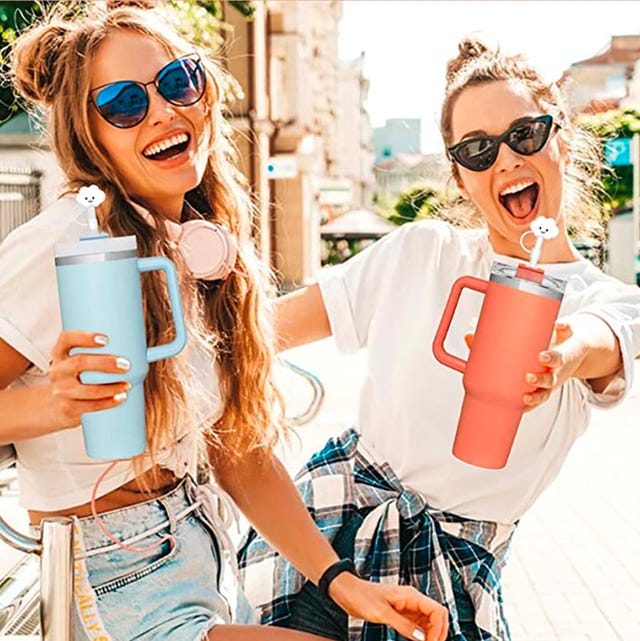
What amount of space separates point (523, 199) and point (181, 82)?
1.93 feet

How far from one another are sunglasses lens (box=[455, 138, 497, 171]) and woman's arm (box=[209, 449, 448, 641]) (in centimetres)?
59

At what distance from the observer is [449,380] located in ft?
6.44

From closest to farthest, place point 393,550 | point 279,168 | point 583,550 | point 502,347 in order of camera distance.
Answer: point 502,347
point 393,550
point 583,550
point 279,168

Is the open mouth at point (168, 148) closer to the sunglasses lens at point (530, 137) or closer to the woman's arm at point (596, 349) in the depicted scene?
the sunglasses lens at point (530, 137)

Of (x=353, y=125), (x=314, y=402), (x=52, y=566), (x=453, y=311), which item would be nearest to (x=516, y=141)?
(x=453, y=311)

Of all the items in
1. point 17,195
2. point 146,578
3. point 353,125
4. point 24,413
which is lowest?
point 353,125

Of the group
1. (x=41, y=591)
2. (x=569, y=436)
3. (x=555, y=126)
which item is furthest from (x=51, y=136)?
(x=569, y=436)

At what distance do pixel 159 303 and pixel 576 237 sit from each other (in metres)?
1.07

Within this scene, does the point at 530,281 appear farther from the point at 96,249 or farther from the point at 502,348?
the point at 96,249

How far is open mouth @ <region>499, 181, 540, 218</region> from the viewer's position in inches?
73.6

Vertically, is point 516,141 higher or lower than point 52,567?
higher

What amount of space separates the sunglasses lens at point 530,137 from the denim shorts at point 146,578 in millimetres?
762

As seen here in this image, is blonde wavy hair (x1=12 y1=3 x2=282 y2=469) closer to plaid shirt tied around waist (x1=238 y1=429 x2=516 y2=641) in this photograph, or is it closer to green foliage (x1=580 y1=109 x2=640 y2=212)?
plaid shirt tied around waist (x1=238 y1=429 x2=516 y2=641)

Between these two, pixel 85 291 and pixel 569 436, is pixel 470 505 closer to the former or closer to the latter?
pixel 569 436
